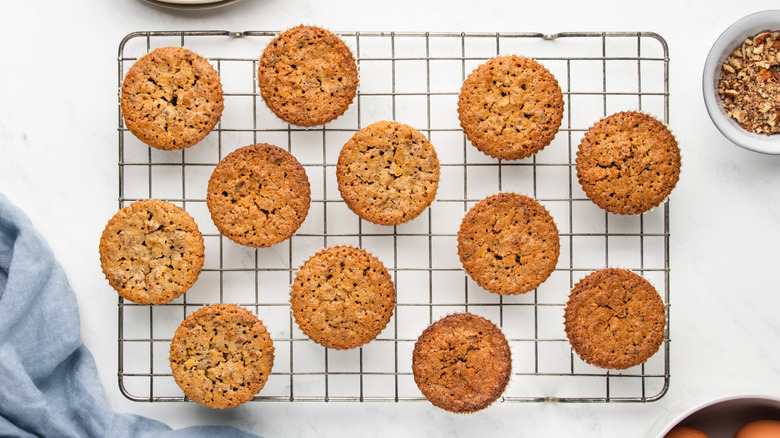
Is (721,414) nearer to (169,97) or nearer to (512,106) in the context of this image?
(512,106)

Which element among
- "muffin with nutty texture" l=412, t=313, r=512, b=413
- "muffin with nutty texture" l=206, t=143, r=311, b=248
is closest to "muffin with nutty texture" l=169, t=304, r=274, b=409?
"muffin with nutty texture" l=206, t=143, r=311, b=248

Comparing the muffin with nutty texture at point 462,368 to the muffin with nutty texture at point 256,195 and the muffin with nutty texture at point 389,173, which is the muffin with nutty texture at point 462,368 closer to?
the muffin with nutty texture at point 389,173

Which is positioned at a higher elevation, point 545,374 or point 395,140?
point 395,140

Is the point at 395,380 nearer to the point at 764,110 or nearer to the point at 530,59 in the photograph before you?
the point at 530,59

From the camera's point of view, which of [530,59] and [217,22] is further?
[217,22]

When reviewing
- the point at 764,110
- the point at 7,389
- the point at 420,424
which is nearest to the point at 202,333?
the point at 7,389

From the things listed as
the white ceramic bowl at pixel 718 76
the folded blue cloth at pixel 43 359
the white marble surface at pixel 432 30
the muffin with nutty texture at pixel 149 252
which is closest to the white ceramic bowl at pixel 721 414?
the white marble surface at pixel 432 30

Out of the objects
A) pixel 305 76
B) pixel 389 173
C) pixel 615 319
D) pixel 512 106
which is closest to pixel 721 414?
pixel 615 319
